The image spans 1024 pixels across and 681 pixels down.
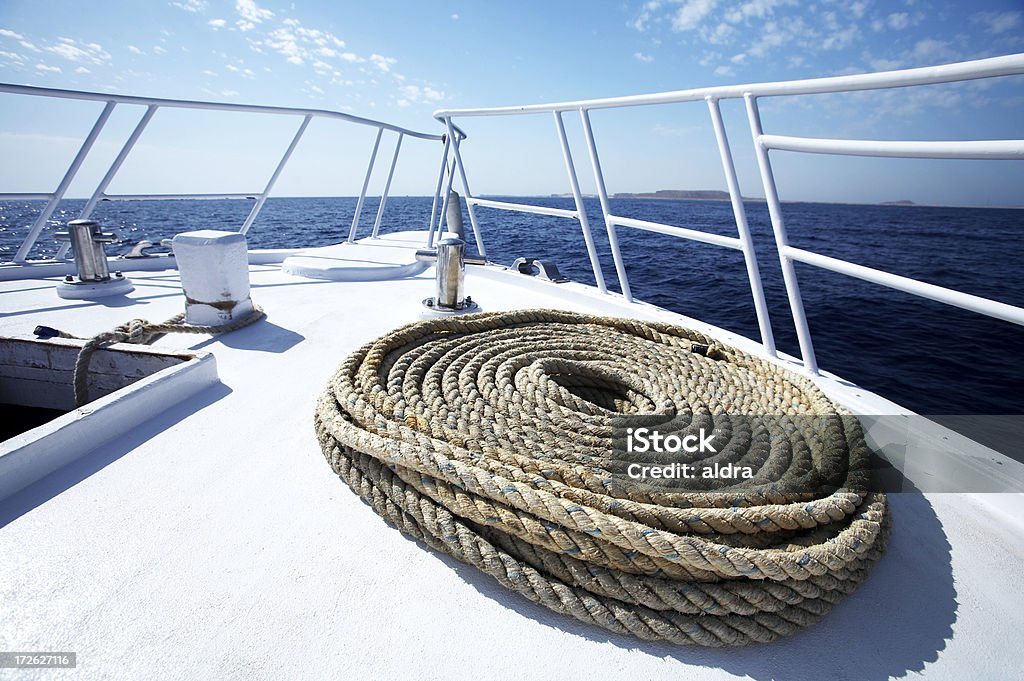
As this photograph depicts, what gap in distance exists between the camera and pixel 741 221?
1970 mm

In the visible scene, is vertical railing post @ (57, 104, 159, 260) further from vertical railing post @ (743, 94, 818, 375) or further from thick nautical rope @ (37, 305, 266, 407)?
vertical railing post @ (743, 94, 818, 375)

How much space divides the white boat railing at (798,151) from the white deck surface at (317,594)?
62 cm

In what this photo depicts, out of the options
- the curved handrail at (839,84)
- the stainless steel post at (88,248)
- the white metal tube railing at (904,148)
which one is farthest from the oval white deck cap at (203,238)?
the white metal tube railing at (904,148)

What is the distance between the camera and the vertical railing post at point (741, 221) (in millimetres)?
1915

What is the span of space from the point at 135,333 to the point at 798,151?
2575 mm

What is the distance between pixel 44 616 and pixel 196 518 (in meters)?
0.30

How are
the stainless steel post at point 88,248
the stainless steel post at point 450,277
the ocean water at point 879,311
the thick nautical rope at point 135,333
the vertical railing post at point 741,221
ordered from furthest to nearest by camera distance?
1. the ocean water at point 879,311
2. the stainless steel post at point 88,248
3. the stainless steel post at point 450,277
4. the vertical railing post at point 741,221
5. the thick nautical rope at point 135,333

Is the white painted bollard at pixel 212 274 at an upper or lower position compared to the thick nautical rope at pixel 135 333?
upper

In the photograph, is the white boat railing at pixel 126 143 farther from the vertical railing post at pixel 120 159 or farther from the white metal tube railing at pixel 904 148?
the white metal tube railing at pixel 904 148

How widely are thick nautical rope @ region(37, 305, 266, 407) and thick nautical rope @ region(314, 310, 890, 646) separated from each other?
916 millimetres

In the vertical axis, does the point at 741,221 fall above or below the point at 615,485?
above

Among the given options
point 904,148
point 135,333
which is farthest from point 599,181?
point 135,333

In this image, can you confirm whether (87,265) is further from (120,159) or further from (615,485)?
(615,485)

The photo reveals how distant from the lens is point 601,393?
171cm
